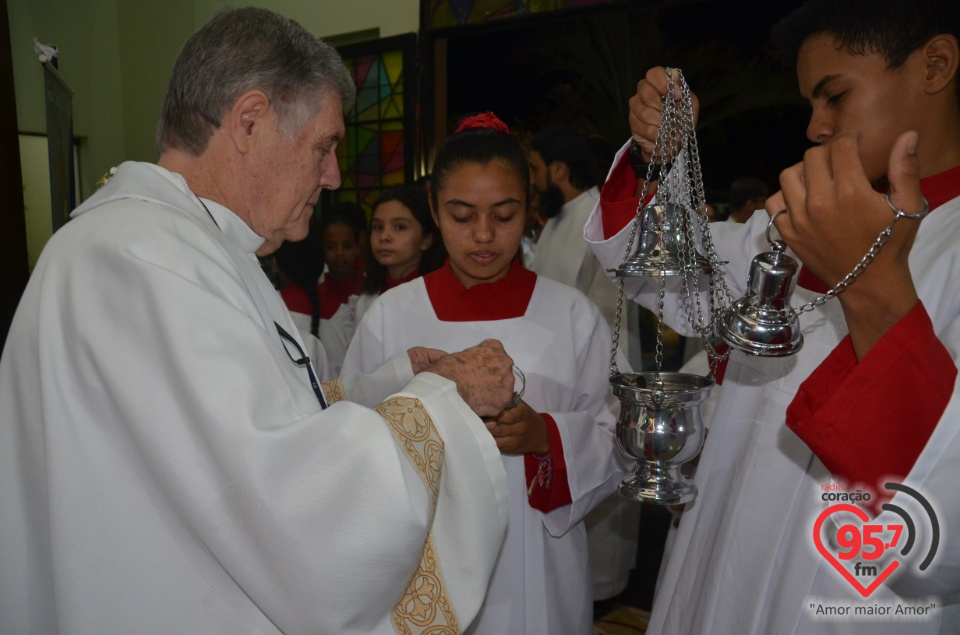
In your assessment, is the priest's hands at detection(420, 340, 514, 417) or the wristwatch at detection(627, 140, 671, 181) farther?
the wristwatch at detection(627, 140, 671, 181)

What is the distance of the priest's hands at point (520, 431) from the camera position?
6.46 feet

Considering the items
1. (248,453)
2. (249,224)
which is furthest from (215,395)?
(249,224)

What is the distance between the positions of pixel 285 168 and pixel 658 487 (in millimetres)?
979

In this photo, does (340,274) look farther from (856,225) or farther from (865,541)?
(856,225)

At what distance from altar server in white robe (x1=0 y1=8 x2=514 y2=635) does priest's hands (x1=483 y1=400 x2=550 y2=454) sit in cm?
56

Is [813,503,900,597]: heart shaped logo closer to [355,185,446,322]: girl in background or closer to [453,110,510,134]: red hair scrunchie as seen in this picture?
[453,110,510,134]: red hair scrunchie

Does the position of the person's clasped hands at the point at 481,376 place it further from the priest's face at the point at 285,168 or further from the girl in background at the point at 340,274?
the girl in background at the point at 340,274

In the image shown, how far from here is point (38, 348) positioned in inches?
51.6

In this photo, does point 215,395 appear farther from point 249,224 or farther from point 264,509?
point 249,224

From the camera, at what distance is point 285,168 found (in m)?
1.58

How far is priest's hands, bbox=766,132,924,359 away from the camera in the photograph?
1042 millimetres

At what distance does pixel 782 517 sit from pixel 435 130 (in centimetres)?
523

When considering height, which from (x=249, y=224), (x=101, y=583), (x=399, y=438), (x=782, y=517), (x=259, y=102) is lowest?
(x=101, y=583)

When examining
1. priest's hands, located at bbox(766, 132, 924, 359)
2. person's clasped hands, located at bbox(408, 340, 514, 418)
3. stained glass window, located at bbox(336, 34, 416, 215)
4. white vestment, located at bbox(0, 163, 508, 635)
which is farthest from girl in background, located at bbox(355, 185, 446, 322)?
priest's hands, located at bbox(766, 132, 924, 359)
